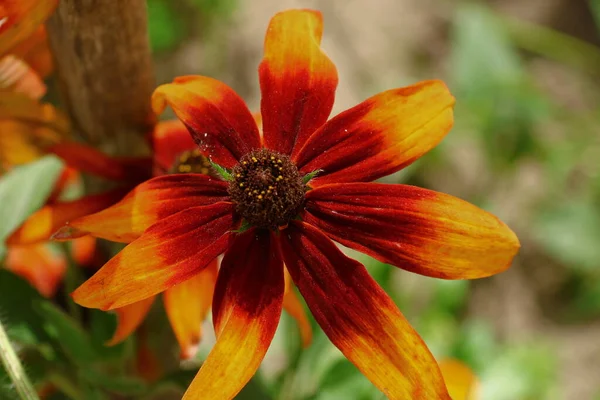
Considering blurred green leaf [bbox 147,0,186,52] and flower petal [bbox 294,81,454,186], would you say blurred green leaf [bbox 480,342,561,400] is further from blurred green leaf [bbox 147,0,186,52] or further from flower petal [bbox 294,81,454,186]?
blurred green leaf [bbox 147,0,186,52]

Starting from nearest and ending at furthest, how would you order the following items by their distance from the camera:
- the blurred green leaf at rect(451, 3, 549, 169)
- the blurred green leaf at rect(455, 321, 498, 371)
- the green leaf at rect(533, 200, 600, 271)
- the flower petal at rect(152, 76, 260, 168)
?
the flower petal at rect(152, 76, 260, 168), the blurred green leaf at rect(455, 321, 498, 371), the blurred green leaf at rect(451, 3, 549, 169), the green leaf at rect(533, 200, 600, 271)

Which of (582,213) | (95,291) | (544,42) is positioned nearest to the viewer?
(95,291)

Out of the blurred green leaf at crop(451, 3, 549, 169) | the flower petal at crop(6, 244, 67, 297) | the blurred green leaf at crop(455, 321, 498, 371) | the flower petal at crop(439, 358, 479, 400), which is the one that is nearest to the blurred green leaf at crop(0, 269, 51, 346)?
the flower petal at crop(6, 244, 67, 297)

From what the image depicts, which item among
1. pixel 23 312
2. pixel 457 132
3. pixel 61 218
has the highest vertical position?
pixel 61 218

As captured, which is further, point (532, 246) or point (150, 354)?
point (532, 246)

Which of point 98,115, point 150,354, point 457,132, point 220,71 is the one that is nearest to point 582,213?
point 457,132

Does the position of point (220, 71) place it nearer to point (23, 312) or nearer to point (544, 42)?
point (544, 42)

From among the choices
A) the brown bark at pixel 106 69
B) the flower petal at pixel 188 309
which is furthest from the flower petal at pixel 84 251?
the flower petal at pixel 188 309
